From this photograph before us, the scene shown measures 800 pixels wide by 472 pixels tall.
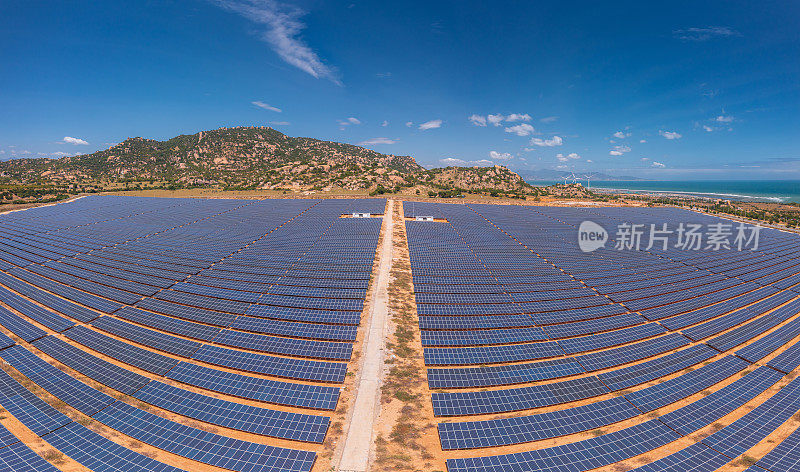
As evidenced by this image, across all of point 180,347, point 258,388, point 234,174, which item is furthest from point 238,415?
point 234,174

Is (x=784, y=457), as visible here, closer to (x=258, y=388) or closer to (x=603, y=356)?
(x=603, y=356)

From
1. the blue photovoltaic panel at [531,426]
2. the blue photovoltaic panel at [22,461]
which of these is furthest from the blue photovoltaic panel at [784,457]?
the blue photovoltaic panel at [22,461]

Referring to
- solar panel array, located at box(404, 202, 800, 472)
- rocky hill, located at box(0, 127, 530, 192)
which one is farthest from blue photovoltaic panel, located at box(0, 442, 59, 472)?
Answer: rocky hill, located at box(0, 127, 530, 192)

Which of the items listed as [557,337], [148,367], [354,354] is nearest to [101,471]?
[148,367]

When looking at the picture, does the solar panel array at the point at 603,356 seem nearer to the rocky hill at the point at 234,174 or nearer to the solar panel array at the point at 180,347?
the solar panel array at the point at 180,347

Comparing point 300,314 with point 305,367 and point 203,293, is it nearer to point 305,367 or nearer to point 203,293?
point 305,367

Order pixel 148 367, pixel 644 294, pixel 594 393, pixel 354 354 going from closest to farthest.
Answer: pixel 594 393, pixel 148 367, pixel 354 354, pixel 644 294
